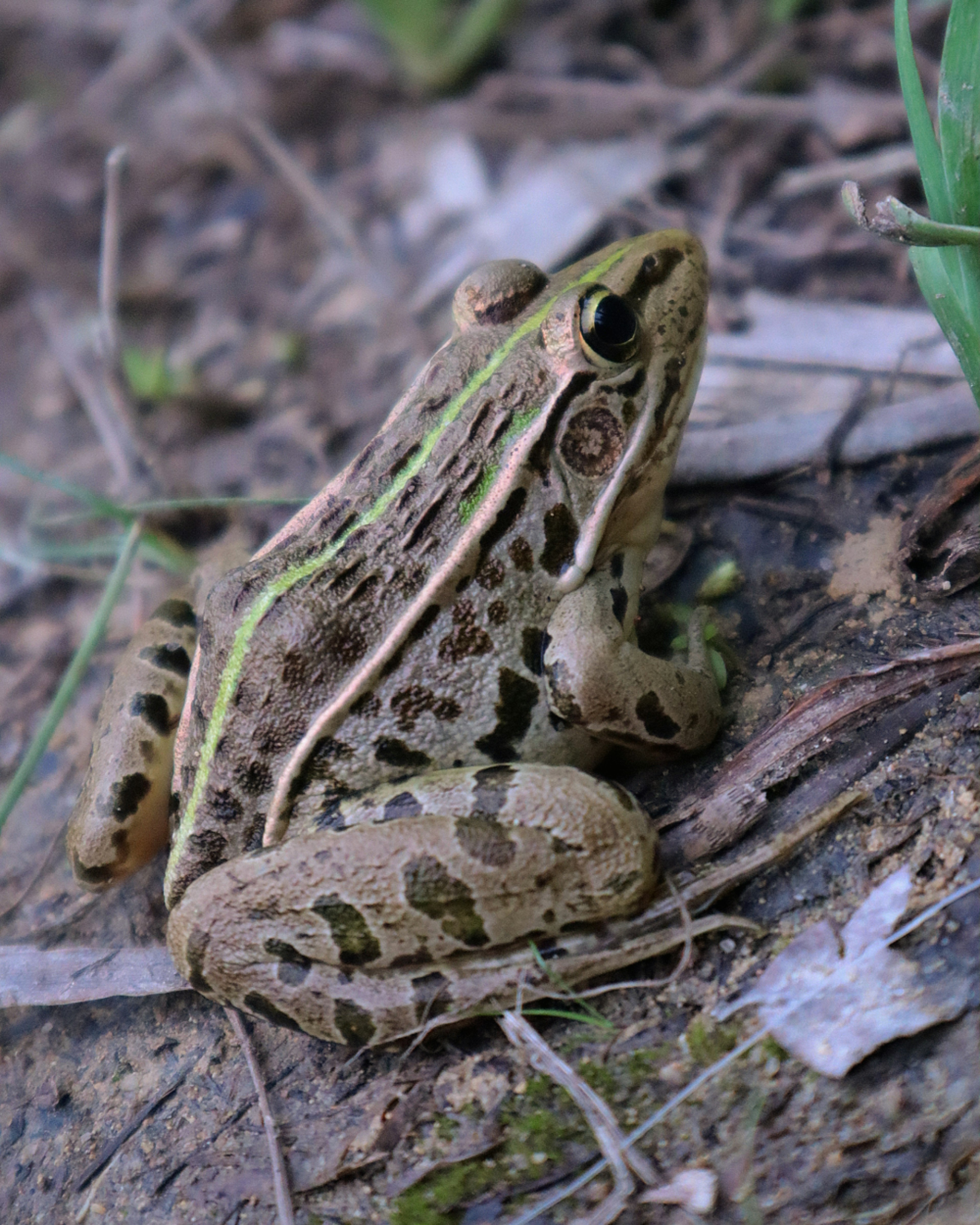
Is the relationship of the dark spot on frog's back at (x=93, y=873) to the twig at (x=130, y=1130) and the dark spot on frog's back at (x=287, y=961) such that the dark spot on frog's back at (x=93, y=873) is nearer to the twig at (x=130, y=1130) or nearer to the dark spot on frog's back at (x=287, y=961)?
the twig at (x=130, y=1130)

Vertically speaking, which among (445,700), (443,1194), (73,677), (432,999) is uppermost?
(73,677)

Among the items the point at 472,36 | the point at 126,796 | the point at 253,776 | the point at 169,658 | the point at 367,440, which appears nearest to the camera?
the point at 253,776

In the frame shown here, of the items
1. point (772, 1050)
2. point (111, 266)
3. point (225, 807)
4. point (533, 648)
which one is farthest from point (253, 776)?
point (111, 266)

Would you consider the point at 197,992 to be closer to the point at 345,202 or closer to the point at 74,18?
the point at 345,202

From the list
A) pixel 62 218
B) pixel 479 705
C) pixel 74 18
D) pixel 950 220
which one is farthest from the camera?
pixel 74 18

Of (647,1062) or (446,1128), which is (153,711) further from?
(647,1062)

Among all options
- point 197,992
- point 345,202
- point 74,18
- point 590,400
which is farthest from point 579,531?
point 74,18

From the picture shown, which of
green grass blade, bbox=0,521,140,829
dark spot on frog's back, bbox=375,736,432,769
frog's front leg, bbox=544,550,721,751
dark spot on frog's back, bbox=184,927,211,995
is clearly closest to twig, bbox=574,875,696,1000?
frog's front leg, bbox=544,550,721,751
